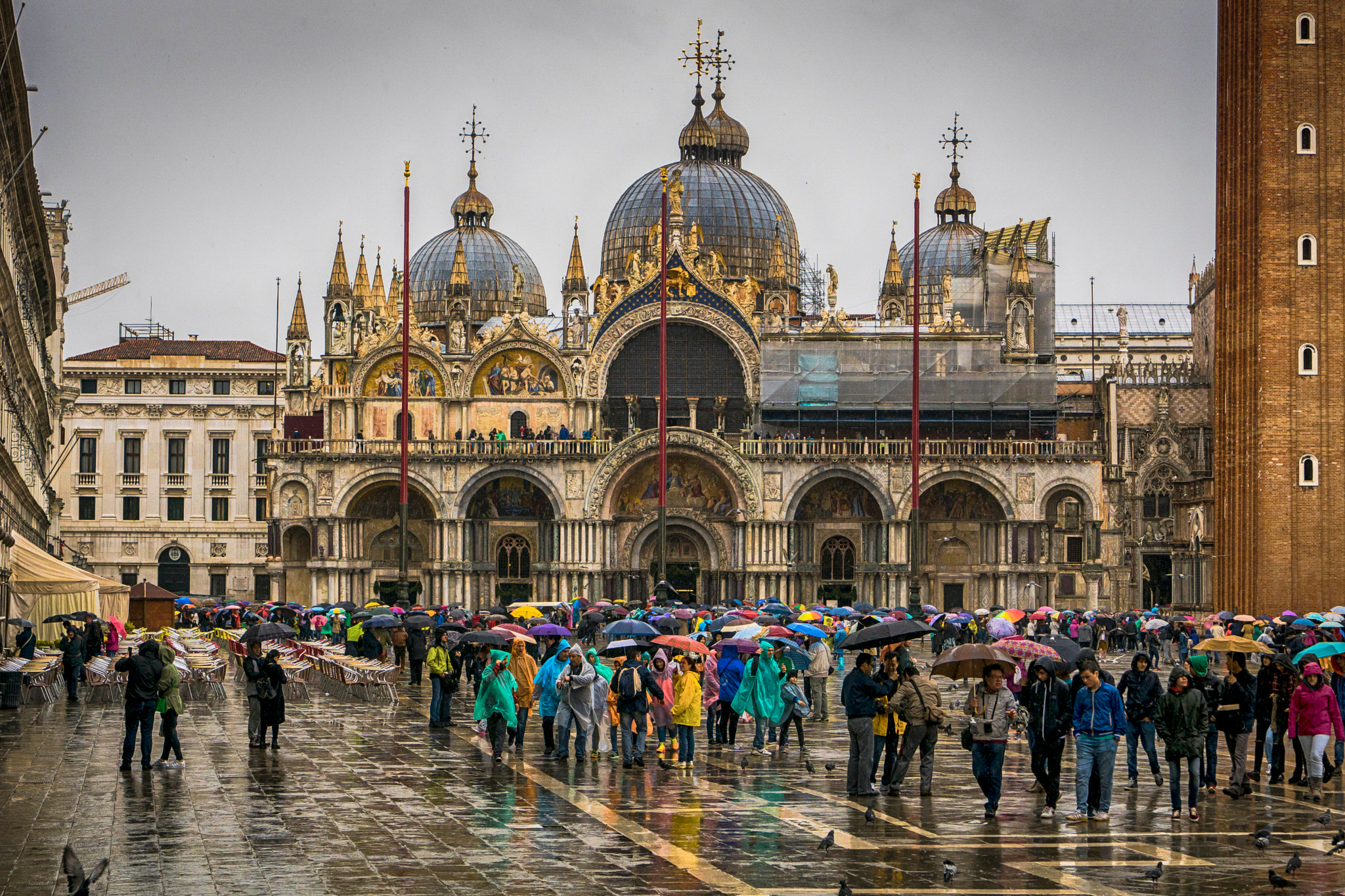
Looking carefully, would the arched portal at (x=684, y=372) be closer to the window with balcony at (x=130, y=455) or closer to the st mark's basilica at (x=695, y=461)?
the st mark's basilica at (x=695, y=461)

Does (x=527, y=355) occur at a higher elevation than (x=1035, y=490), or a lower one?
higher

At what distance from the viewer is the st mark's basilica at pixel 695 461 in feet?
232

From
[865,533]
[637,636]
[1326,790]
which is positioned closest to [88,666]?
[637,636]

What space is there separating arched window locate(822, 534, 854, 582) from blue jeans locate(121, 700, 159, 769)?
5158 centimetres

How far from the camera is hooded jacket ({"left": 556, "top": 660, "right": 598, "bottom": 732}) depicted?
949 inches

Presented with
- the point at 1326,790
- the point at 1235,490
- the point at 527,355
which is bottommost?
the point at 1326,790

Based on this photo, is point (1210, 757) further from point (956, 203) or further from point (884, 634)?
point (956, 203)

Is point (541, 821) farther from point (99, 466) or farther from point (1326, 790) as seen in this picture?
point (99, 466)

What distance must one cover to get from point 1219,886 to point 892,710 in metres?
5.94

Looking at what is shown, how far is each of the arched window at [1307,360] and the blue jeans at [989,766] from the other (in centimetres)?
4010

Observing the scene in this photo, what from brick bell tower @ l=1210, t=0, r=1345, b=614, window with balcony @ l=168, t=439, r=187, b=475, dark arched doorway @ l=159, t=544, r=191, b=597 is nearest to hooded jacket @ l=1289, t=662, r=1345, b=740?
brick bell tower @ l=1210, t=0, r=1345, b=614

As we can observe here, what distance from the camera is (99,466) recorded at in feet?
298

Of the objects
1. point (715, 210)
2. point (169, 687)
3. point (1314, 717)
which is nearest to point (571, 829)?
point (169, 687)

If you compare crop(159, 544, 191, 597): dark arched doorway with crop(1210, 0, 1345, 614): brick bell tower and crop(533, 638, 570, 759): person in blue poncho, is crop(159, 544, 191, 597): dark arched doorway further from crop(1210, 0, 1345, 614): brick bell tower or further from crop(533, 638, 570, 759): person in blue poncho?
crop(533, 638, 570, 759): person in blue poncho
